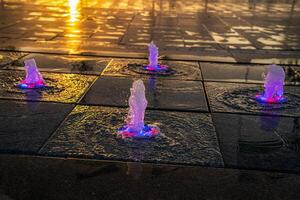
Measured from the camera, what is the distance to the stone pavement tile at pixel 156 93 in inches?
253

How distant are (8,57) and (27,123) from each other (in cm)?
430

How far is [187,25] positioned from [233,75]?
778 centimetres

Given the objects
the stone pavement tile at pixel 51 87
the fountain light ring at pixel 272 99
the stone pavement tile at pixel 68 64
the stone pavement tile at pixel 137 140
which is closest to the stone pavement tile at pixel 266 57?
the fountain light ring at pixel 272 99

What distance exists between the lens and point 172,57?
10.0 m

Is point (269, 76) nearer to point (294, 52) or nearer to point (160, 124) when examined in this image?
point (160, 124)

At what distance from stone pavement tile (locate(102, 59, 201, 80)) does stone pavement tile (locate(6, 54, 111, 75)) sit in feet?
0.73

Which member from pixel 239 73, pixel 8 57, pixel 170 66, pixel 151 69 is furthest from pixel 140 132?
pixel 8 57

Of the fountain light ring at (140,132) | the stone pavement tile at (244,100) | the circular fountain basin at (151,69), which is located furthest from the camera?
the circular fountain basin at (151,69)

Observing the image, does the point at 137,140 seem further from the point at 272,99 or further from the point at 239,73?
the point at 239,73

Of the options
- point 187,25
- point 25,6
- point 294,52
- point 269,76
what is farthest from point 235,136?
point 25,6

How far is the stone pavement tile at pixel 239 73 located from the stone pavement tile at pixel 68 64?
91.7 inches

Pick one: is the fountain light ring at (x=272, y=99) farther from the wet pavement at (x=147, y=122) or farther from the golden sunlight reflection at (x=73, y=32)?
the golden sunlight reflection at (x=73, y=32)

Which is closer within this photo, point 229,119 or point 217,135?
point 217,135

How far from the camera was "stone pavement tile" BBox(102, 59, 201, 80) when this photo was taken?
322 inches
